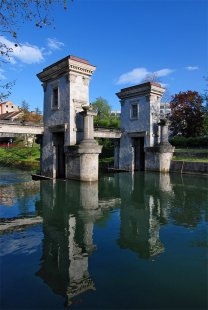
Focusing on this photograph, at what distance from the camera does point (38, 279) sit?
512 centimetres

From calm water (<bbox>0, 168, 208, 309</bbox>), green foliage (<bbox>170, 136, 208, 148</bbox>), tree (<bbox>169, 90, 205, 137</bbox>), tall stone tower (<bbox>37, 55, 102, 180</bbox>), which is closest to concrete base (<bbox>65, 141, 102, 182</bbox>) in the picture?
tall stone tower (<bbox>37, 55, 102, 180</bbox>)

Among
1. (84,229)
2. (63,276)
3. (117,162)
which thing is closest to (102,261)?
(63,276)

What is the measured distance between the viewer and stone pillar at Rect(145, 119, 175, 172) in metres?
25.1

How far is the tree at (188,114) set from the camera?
3834cm

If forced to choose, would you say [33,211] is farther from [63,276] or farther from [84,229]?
[63,276]

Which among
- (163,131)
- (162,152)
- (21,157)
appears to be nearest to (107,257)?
(162,152)

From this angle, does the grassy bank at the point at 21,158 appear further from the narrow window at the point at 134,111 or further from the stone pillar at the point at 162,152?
the stone pillar at the point at 162,152

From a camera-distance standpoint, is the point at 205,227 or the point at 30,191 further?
the point at 30,191

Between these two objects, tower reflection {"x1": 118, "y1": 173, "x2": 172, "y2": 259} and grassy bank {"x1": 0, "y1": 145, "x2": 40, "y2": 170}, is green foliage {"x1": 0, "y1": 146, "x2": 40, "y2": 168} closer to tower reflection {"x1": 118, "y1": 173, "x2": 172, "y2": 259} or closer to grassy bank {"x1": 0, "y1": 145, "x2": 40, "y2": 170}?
grassy bank {"x1": 0, "y1": 145, "x2": 40, "y2": 170}

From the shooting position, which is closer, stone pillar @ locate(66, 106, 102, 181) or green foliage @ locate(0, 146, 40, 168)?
stone pillar @ locate(66, 106, 102, 181)

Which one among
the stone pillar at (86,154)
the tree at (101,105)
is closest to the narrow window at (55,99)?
the stone pillar at (86,154)

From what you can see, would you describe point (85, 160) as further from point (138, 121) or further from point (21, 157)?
point (21, 157)

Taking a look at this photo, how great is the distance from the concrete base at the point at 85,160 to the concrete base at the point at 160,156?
8.61 metres

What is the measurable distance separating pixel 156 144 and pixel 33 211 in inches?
702
